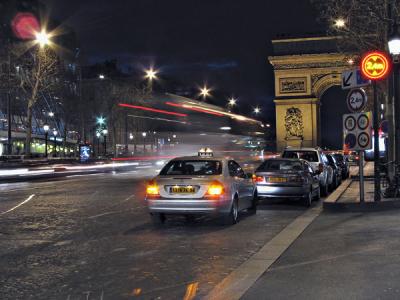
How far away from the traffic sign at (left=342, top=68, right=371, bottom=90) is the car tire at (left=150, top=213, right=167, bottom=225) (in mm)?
5782

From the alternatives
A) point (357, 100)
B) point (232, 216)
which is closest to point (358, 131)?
point (357, 100)

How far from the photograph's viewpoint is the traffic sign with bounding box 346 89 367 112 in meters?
14.9

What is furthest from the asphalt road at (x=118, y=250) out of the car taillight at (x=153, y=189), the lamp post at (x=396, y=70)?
the lamp post at (x=396, y=70)

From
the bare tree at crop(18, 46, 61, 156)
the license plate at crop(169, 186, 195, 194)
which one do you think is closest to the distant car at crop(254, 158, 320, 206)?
the license plate at crop(169, 186, 195, 194)

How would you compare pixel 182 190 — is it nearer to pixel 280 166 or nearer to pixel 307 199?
pixel 307 199

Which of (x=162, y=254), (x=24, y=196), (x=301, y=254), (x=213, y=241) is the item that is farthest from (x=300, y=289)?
(x=24, y=196)

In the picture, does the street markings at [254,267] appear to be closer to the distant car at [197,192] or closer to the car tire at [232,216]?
the car tire at [232,216]

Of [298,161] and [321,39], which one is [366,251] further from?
[321,39]

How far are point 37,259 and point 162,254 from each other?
1839 mm

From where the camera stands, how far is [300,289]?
6816 mm

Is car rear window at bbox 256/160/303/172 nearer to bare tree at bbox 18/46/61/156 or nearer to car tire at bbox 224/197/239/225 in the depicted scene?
car tire at bbox 224/197/239/225

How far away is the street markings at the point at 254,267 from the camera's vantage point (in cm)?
680

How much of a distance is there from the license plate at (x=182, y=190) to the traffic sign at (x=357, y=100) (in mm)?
5326

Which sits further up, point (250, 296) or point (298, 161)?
point (298, 161)
